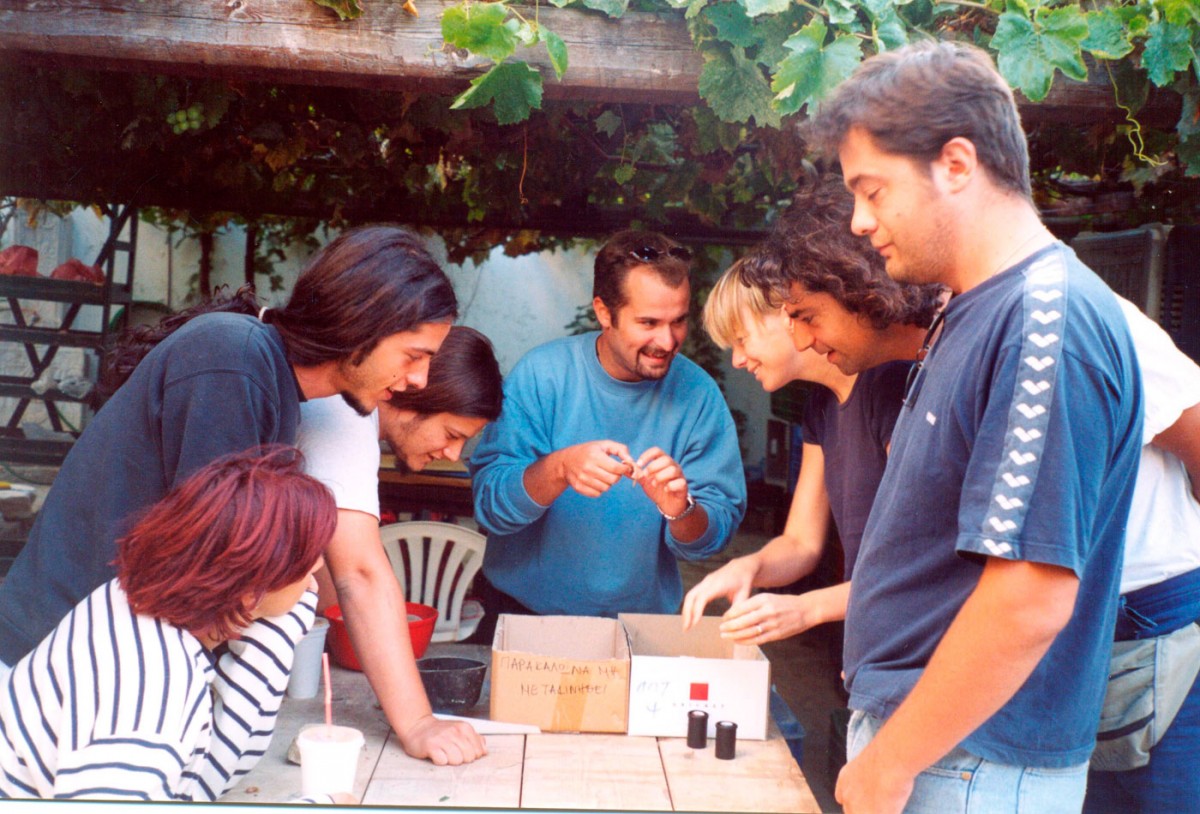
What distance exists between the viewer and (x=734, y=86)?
A: 2072mm

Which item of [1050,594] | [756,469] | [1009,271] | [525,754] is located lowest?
[756,469]

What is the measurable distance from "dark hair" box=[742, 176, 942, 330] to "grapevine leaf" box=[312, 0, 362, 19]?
0.90m

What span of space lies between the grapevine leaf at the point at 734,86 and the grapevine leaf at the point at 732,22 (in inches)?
1.0

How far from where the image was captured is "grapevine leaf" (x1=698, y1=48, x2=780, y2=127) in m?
2.06

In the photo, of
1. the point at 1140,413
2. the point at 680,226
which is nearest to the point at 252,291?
the point at 1140,413

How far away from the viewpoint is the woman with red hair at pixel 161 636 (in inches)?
55.5

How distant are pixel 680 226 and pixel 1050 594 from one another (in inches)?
187

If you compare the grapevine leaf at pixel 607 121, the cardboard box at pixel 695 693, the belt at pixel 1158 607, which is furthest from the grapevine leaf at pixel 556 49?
the grapevine leaf at pixel 607 121

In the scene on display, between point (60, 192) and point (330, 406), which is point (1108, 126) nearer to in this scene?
point (330, 406)

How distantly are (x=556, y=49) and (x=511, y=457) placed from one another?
108 centimetres

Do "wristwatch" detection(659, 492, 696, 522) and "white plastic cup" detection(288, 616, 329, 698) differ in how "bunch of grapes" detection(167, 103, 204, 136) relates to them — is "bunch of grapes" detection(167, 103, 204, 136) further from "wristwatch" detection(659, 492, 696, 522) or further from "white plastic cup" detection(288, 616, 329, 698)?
"wristwatch" detection(659, 492, 696, 522)

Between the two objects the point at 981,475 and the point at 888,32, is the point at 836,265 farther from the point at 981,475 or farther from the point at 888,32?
the point at 981,475

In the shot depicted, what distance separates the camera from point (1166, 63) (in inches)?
79.2

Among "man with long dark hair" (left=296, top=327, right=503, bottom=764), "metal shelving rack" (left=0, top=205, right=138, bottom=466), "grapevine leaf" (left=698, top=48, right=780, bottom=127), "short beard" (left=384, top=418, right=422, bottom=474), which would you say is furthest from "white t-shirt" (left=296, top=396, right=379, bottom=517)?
"metal shelving rack" (left=0, top=205, right=138, bottom=466)
